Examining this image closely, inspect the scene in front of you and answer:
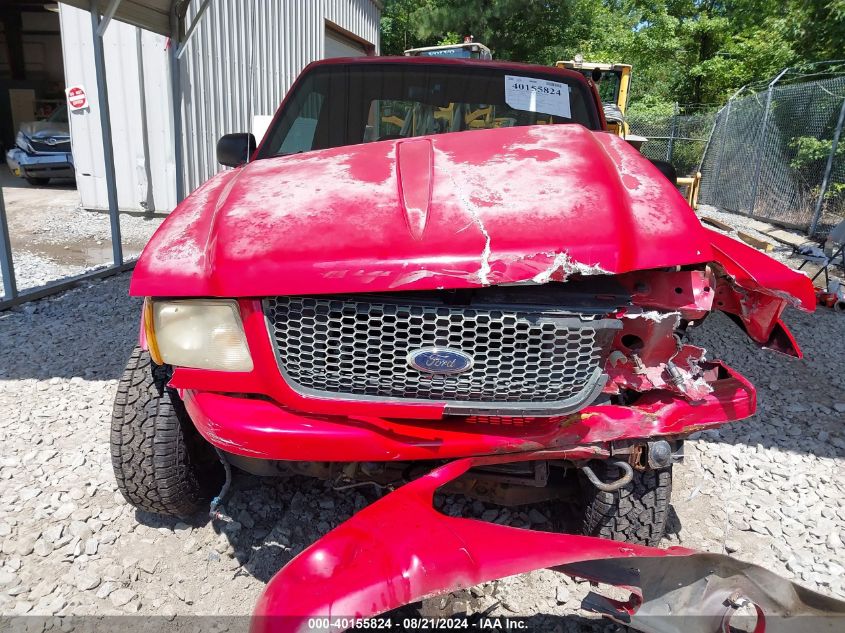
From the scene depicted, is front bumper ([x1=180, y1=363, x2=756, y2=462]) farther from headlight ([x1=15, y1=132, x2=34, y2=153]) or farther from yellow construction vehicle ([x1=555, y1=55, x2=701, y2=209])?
headlight ([x1=15, y1=132, x2=34, y2=153])

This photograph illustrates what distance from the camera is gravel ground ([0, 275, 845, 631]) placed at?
216 centimetres

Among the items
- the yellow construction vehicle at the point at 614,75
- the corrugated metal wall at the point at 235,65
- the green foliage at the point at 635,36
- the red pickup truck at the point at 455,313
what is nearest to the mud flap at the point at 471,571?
the red pickup truck at the point at 455,313

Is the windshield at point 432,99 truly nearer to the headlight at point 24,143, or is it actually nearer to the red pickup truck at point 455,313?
the red pickup truck at point 455,313

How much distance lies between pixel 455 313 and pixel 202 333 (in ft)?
2.36

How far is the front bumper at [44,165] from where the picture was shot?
1069 cm

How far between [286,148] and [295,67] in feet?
28.3

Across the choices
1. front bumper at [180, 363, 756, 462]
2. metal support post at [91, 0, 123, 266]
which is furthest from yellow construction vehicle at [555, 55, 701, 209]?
front bumper at [180, 363, 756, 462]

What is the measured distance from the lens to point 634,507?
7.09ft

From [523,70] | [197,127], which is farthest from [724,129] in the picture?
[523,70]

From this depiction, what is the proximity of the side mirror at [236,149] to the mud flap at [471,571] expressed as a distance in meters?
2.20

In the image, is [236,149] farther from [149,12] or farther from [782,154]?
[782,154]

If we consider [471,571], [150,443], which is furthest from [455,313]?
[150,443]

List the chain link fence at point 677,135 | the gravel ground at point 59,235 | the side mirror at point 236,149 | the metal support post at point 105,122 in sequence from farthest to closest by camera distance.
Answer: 1. the chain link fence at point 677,135
2. the gravel ground at point 59,235
3. the metal support post at point 105,122
4. the side mirror at point 236,149

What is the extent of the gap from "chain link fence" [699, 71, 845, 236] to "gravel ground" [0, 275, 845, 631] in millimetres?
6964
